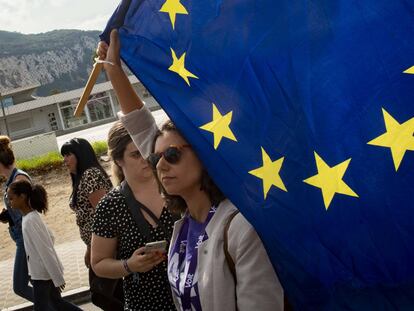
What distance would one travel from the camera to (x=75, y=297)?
5957mm

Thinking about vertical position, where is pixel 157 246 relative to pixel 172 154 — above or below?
below

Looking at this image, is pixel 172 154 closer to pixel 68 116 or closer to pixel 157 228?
pixel 157 228

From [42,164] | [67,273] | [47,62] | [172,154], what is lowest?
[67,273]

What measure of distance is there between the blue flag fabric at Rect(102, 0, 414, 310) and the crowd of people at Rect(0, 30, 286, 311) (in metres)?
0.08

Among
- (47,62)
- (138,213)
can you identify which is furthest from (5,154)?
(47,62)

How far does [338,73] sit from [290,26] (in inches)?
9.2

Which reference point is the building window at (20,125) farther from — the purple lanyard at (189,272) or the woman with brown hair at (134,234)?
the purple lanyard at (189,272)

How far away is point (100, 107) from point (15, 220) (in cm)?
4922

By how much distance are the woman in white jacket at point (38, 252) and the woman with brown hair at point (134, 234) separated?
1.83 metres

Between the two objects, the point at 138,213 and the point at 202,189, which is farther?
the point at 138,213

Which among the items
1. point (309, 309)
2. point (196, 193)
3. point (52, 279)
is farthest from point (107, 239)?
point (52, 279)

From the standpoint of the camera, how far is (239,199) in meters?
1.70

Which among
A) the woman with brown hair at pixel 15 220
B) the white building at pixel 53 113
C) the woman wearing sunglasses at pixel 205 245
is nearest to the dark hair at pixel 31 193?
the woman with brown hair at pixel 15 220

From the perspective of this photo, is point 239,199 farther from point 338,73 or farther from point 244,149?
point 338,73
